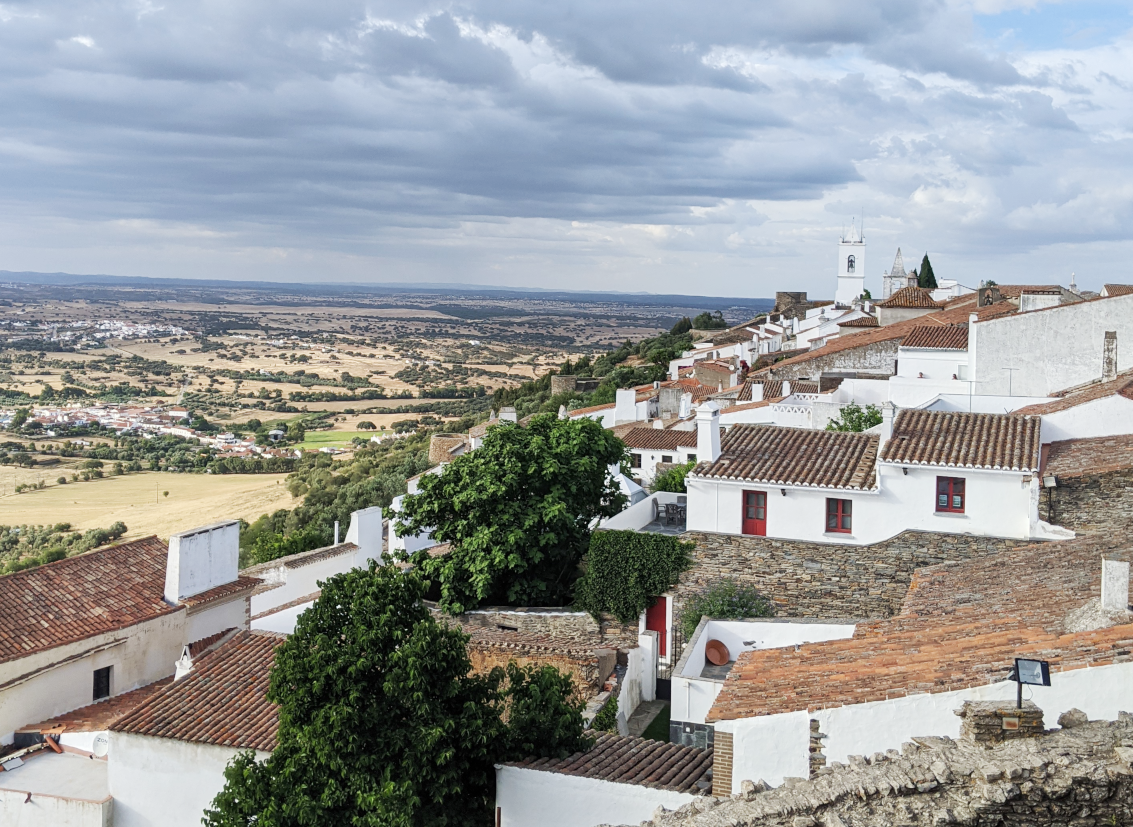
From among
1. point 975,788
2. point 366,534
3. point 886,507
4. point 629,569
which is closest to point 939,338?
point 886,507

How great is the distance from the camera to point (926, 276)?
249 ft

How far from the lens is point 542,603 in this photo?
21.6 m

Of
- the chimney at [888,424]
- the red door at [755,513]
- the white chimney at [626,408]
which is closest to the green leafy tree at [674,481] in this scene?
the red door at [755,513]

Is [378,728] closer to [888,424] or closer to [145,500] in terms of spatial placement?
[888,424]

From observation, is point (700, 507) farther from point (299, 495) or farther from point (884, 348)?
point (299, 495)

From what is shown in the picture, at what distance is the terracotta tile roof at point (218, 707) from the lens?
13922mm

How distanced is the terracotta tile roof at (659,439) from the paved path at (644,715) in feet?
61.4

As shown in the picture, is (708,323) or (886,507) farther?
(708,323)

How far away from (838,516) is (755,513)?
1.60 m

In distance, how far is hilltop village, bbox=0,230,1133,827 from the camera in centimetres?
824

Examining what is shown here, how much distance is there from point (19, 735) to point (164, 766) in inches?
145

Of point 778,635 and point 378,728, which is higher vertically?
point 378,728

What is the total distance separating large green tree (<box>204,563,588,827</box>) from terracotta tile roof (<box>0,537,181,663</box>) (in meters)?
6.94

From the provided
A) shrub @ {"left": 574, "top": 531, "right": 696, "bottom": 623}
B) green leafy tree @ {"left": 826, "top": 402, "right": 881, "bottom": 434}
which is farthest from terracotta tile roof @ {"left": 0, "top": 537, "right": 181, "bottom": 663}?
green leafy tree @ {"left": 826, "top": 402, "right": 881, "bottom": 434}
